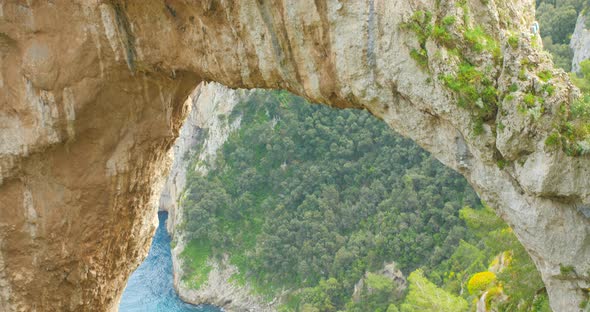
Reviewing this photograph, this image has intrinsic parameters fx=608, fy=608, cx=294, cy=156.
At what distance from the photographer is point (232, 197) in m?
43.5

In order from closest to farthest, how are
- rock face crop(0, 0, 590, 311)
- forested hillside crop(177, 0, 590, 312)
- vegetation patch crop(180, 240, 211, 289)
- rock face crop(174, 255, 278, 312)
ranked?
1. rock face crop(0, 0, 590, 311)
2. forested hillside crop(177, 0, 590, 312)
3. rock face crop(174, 255, 278, 312)
4. vegetation patch crop(180, 240, 211, 289)

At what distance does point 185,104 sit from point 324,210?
27691mm

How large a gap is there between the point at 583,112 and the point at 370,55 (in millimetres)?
2269

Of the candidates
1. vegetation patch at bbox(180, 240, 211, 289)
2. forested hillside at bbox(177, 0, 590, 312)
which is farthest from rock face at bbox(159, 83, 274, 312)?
forested hillside at bbox(177, 0, 590, 312)

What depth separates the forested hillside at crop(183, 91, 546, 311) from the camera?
32.2 metres

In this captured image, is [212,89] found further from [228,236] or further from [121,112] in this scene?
[121,112]

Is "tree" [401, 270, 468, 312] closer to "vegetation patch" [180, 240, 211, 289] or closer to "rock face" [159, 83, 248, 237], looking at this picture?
"vegetation patch" [180, 240, 211, 289]

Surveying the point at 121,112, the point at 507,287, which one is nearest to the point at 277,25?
the point at 121,112

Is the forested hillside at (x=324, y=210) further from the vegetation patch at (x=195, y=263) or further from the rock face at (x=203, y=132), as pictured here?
the rock face at (x=203, y=132)

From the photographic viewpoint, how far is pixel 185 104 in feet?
35.3

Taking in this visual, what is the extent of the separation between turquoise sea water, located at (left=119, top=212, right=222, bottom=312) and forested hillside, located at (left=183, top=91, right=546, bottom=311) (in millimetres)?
1722

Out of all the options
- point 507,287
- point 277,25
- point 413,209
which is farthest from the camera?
point 413,209

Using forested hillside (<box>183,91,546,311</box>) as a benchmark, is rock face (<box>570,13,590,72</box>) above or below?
above

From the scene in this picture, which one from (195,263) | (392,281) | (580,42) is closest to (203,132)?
(195,263)
